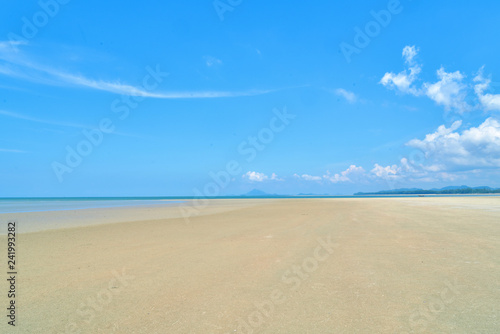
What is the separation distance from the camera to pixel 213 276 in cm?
677

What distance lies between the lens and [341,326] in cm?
432

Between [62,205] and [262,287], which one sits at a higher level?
[62,205]

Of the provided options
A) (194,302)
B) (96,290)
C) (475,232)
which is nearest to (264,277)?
(194,302)

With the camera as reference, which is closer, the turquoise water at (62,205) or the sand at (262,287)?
the sand at (262,287)

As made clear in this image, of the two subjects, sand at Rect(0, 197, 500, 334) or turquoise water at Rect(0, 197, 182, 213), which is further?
turquoise water at Rect(0, 197, 182, 213)

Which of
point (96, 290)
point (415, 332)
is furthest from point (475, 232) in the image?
point (96, 290)

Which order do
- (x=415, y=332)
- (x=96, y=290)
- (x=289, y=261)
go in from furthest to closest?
(x=289, y=261), (x=96, y=290), (x=415, y=332)

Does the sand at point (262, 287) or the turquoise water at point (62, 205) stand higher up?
the turquoise water at point (62, 205)

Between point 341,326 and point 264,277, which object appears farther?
point 264,277

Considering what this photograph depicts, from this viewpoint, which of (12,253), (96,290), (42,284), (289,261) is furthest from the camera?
(12,253)

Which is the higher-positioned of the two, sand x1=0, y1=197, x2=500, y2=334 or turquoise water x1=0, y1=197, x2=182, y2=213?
turquoise water x1=0, y1=197, x2=182, y2=213

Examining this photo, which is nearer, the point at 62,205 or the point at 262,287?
the point at 262,287

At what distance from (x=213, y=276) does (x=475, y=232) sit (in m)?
12.3

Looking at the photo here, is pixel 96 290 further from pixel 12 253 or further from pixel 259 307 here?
pixel 12 253
